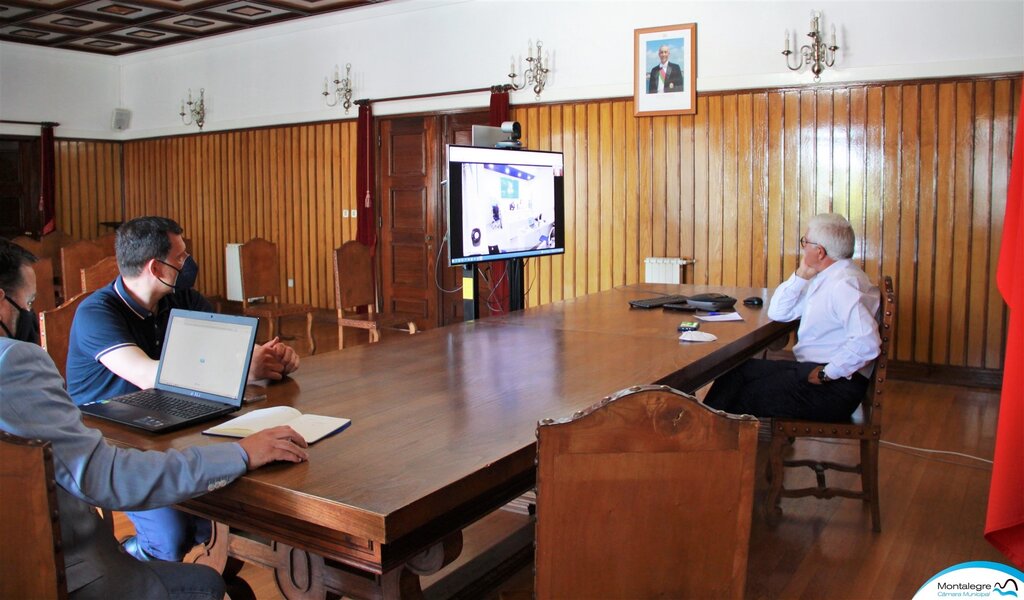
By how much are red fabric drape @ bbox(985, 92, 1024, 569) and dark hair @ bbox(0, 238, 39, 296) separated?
2.22m

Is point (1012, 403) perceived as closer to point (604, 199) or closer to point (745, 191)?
point (745, 191)

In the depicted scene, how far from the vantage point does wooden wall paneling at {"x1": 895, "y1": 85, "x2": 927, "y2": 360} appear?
20.5 feet

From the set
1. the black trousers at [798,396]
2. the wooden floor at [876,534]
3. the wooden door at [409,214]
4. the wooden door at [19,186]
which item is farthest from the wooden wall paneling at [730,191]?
the wooden door at [19,186]

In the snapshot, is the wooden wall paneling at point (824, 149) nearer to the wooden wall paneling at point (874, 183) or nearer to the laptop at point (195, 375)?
the wooden wall paneling at point (874, 183)

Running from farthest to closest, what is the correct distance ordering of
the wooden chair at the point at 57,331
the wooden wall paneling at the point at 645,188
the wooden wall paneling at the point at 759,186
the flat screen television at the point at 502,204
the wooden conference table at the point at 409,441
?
the wooden wall paneling at the point at 645,188 < the wooden wall paneling at the point at 759,186 < the flat screen television at the point at 502,204 < the wooden chair at the point at 57,331 < the wooden conference table at the point at 409,441

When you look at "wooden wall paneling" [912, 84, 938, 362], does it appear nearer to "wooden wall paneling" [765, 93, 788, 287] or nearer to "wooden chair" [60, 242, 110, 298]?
"wooden wall paneling" [765, 93, 788, 287]

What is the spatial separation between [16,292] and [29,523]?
0.64 m

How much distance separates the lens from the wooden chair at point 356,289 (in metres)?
6.36

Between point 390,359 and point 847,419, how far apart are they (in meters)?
1.96

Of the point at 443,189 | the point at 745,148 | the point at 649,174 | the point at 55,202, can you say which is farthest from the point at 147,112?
the point at 745,148

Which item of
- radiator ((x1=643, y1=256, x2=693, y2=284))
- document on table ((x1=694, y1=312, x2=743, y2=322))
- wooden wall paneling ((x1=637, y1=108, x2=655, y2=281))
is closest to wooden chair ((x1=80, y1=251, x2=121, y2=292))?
document on table ((x1=694, y1=312, x2=743, y2=322))

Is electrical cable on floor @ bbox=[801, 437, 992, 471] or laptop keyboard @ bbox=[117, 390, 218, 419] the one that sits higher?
laptop keyboard @ bbox=[117, 390, 218, 419]

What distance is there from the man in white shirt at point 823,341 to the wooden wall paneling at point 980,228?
A: 3.03 m

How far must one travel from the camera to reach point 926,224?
629 cm
